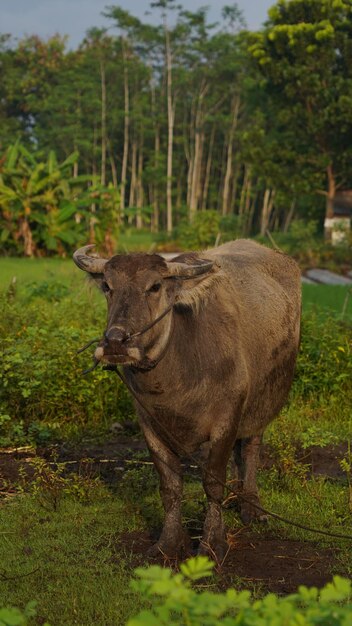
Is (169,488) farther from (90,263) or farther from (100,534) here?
(90,263)

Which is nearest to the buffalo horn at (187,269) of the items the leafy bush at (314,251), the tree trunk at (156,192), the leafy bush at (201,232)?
the leafy bush at (314,251)

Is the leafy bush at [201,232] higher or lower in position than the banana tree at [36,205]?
lower

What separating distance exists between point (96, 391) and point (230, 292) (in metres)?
2.77

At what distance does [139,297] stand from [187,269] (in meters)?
0.33

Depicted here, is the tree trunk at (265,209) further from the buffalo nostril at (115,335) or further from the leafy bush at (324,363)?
the buffalo nostril at (115,335)

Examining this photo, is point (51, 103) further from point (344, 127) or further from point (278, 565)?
point (278, 565)

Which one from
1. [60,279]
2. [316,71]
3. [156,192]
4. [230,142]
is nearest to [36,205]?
[60,279]

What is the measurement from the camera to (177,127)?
57.4 metres

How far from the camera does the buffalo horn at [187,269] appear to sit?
175 inches

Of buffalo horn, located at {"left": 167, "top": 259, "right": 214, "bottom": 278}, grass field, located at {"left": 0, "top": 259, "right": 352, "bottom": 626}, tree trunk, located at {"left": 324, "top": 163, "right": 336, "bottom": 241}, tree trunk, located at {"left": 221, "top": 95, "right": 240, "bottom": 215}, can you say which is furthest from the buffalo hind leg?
tree trunk, located at {"left": 221, "top": 95, "right": 240, "bottom": 215}

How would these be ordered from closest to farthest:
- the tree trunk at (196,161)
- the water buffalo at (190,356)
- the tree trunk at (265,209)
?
the water buffalo at (190,356), the tree trunk at (265,209), the tree trunk at (196,161)

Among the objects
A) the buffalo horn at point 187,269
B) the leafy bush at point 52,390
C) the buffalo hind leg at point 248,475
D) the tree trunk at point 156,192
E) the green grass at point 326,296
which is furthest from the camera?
the tree trunk at point 156,192

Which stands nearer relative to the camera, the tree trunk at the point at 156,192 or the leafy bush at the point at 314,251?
the leafy bush at the point at 314,251

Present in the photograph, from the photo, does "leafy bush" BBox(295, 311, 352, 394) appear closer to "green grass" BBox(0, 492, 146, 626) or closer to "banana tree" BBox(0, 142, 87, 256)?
"green grass" BBox(0, 492, 146, 626)
